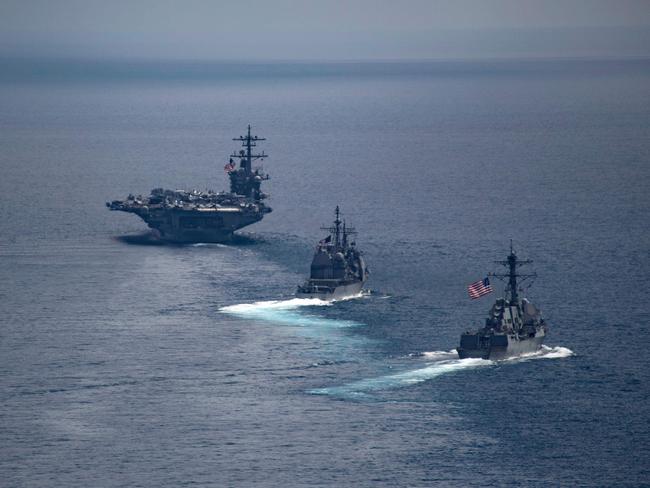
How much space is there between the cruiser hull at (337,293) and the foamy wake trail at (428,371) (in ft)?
79.2

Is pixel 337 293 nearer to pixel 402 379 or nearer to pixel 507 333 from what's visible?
pixel 507 333

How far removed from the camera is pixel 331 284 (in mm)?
156500

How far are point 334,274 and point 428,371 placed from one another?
3156 centimetres

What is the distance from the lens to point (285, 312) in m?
150

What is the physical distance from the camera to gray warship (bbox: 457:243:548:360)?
130m

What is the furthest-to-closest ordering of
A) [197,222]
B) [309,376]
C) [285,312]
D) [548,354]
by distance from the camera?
[197,222], [285,312], [548,354], [309,376]

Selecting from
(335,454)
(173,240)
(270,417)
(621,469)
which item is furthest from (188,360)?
(173,240)

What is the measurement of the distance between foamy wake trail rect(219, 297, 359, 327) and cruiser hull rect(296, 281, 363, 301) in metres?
0.40

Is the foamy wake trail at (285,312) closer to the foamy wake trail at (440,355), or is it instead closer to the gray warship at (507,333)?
the foamy wake trail at (440,355)

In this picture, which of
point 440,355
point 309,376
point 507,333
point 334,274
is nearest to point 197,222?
point 334,274

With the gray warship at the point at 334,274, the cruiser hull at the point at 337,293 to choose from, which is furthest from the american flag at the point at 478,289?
the gray warship at the point at 334,274

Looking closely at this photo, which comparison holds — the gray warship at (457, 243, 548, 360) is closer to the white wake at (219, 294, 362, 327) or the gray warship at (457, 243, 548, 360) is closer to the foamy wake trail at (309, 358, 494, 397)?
the foamy wake trail at (309, 358, 494, 397)

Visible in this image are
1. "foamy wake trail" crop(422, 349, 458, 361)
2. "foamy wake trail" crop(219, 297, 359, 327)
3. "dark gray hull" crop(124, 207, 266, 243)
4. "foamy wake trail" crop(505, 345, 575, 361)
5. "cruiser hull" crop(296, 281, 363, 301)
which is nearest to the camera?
"foamy wake trail" crop(422, 349, 458, 361)

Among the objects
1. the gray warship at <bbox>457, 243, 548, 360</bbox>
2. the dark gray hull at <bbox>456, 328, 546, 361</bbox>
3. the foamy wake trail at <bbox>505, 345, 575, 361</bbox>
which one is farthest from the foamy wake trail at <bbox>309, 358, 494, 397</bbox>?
the foamy wake trail at <bbox>505, 345, 575, 361</bbox>
